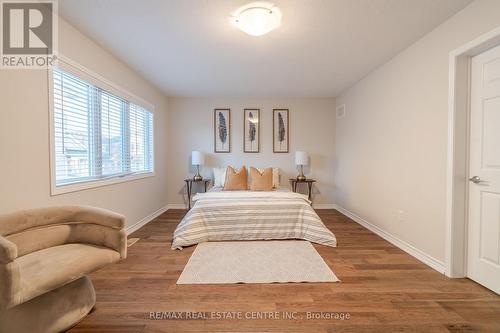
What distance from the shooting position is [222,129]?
5023mm

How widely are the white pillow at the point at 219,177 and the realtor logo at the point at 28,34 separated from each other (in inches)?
118

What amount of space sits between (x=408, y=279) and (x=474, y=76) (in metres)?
1.91

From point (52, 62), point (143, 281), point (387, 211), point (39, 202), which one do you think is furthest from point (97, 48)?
point (387, 211)

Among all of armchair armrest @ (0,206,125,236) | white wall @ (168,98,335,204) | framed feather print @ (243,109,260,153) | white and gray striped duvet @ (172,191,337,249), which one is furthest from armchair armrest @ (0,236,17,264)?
framed feather print @ (243,109,260,153)

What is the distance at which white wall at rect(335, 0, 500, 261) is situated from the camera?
7.26ft

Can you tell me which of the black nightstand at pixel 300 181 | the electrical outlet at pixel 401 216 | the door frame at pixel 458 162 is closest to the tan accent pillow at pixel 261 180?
the black nightstand at pixel 300 181

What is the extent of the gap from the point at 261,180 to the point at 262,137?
48.4 inches

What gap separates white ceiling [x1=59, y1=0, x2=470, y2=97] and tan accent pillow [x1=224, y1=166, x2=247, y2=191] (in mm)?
1634

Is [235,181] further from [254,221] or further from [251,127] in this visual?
[251,127]

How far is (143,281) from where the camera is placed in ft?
6.89

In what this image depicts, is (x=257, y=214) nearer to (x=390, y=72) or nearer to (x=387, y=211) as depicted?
(x=387, y=211)

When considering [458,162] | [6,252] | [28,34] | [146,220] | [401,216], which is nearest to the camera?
[6,252]

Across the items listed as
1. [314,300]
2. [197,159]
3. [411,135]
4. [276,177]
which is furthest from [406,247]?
[197,159]

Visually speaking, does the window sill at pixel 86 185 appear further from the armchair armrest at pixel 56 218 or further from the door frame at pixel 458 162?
the door frame at pixel 458 162
